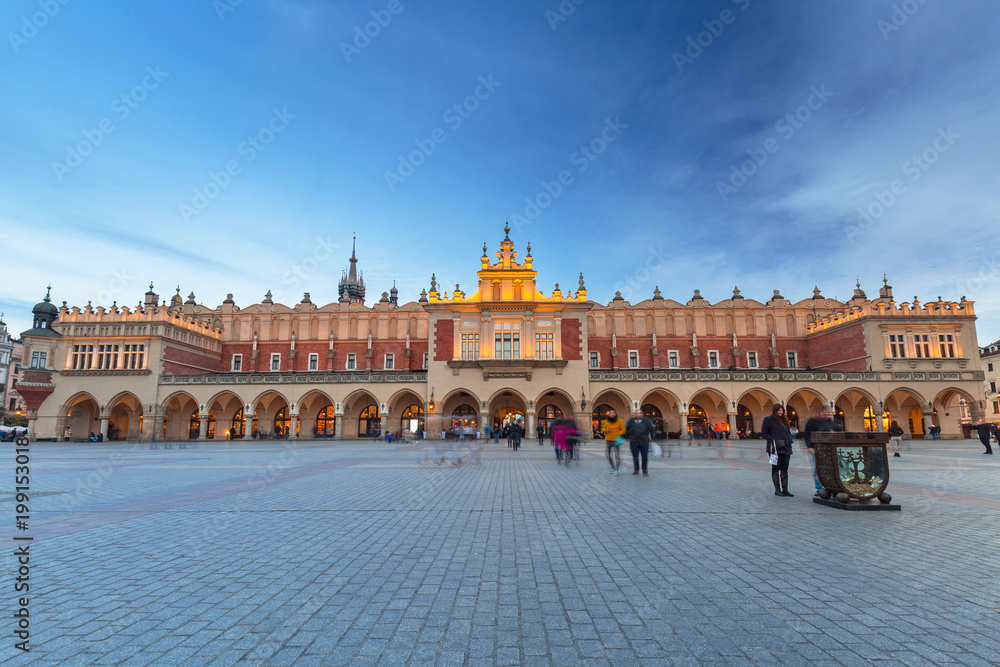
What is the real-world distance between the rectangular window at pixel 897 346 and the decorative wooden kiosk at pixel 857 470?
37.9 metres

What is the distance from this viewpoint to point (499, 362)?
3797cm

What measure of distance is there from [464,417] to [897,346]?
32326 millimetres

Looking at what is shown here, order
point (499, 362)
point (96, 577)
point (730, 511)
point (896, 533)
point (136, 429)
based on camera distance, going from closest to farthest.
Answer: point (96, 577)
point (896, 533)
point (730, 511)
point (499, 362)
point (136, 429)

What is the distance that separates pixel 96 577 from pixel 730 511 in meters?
7.88

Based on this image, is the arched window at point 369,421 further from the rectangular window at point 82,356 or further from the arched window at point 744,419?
the arched window at point 744,419

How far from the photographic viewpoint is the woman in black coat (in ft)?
31.2

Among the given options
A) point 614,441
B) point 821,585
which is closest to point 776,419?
point 614,441

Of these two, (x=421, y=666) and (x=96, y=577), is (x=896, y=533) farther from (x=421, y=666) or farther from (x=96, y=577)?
(x=96, y=577)

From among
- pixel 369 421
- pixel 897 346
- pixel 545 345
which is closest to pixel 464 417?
pixel 545 345

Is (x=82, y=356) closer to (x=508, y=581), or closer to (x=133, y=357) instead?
(x=133, y=357)

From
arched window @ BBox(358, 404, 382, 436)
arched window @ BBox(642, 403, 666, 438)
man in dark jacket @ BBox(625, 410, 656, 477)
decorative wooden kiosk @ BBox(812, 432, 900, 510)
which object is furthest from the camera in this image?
arched window @ BBox(358, 404, 382, 436)

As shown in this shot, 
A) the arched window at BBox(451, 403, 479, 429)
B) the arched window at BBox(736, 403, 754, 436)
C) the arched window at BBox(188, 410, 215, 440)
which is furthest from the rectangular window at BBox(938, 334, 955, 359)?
the arched window at BBox(188, 410, 215, 440)

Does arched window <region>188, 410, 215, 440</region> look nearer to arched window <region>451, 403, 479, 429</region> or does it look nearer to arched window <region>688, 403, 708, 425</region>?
arched window <region>451, 403, 479, 429</region>

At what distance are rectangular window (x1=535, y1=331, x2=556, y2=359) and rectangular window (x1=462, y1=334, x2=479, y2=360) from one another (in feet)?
14.7
